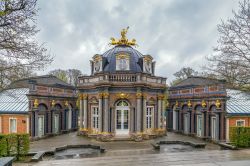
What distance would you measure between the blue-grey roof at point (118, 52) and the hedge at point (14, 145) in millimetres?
10445

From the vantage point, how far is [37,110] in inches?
781

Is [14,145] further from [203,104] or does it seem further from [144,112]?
[203,104]

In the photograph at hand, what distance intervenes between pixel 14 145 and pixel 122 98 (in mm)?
10164

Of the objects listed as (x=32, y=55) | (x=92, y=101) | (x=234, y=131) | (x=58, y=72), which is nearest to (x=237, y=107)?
(x=234, y=131)

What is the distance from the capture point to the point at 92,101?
20.8 metres

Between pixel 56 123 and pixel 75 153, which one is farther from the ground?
pixel 56 123

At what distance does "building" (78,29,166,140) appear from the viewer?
1942 cm

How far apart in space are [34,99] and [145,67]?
1119cm

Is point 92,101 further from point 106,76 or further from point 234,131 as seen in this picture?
point 234,131

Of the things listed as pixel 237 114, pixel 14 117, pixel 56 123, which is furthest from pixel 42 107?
pixel 237 114

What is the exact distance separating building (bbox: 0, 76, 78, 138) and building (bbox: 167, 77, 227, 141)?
12.9 m

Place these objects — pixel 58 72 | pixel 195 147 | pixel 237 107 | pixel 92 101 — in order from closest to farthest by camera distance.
→ pixel 195 147 → pixel 237 107 → pixel 92 101 → pixel 58 72

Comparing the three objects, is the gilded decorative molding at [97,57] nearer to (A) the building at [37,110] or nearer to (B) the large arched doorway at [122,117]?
(B) the large arched doorway at [122,117]

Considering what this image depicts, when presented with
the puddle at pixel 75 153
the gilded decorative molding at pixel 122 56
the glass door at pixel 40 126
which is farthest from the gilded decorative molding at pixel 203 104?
the glass door at pixel 40 126
